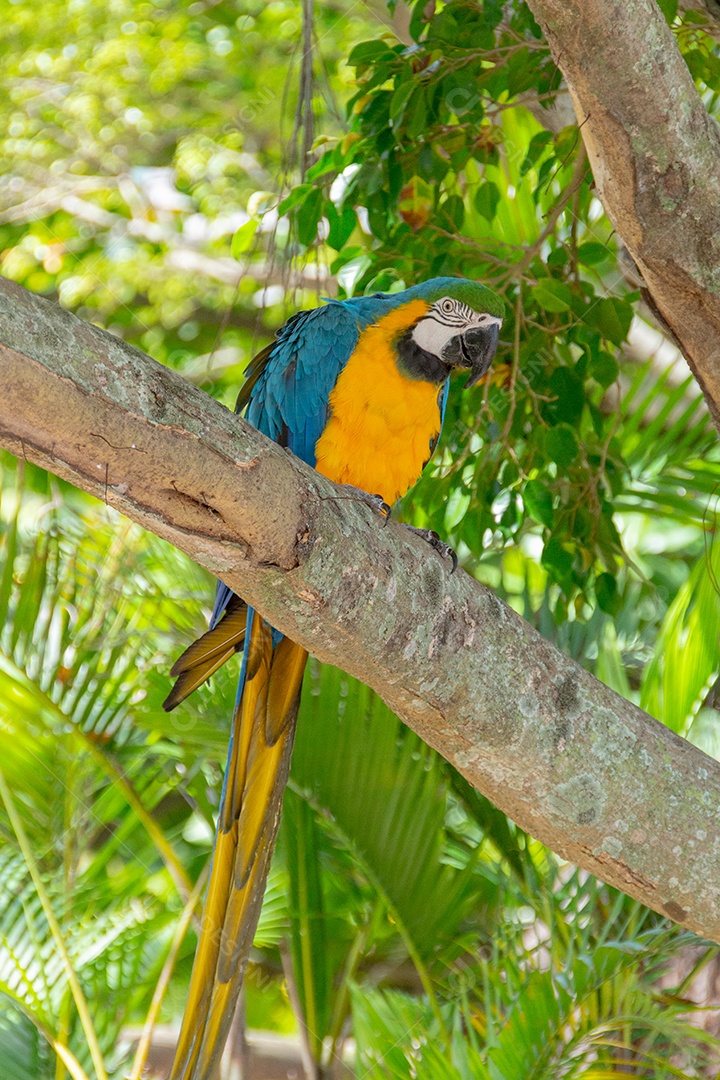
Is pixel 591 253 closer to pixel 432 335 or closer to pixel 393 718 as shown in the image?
pixel 432 335

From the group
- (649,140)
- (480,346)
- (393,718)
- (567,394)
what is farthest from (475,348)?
(393,718)

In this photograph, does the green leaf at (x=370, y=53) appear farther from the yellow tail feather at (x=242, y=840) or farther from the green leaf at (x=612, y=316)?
the yellow tail feather at (x=242, y=840)

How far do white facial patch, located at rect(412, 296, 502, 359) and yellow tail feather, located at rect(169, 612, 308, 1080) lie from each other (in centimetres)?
51

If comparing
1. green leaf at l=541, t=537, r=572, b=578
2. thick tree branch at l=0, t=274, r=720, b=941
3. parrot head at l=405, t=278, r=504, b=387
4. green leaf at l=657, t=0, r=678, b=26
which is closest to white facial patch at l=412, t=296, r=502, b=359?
parrot head at l=405, t=278, r=504, b=387

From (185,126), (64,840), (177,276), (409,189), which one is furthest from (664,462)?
(185,126)

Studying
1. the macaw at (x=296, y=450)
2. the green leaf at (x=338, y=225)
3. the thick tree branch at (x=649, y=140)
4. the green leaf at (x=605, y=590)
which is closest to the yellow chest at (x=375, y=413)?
the macaw at (x=296, y=450)

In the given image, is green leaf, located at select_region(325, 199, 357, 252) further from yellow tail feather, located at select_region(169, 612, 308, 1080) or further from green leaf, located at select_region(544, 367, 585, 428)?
yellow tail feather, located at select_region(169, 612, 308, 1080)

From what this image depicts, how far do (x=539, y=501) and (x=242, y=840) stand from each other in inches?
24.4

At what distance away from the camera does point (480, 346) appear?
157 cm

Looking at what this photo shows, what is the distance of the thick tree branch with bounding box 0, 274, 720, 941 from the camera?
80 centimetres

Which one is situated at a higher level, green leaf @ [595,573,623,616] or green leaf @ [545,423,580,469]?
green leaf @ [545,423,580,469]

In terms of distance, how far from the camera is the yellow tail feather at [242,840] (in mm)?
1252

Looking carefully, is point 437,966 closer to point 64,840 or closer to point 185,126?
point 64,840

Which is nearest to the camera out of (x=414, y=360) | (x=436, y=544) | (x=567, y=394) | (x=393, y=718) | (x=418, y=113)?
(x=436, y=544)
